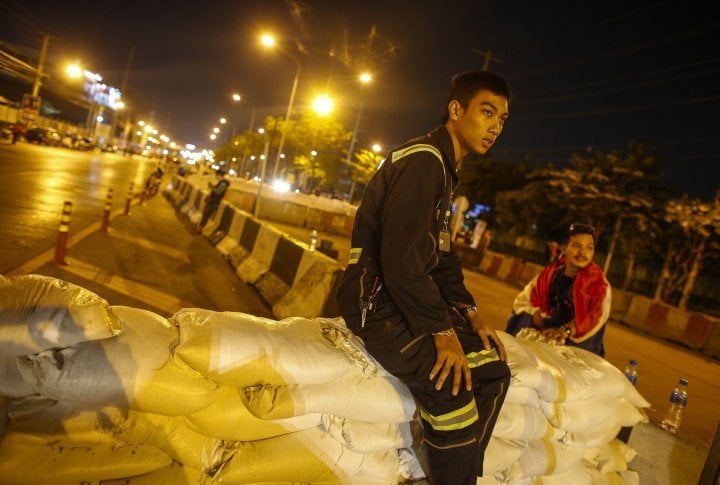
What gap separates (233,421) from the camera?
1958 millimetres

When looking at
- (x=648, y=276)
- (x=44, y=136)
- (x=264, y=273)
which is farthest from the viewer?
(x=44, y=136)

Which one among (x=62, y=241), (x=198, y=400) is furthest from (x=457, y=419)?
(x=62, y=241)

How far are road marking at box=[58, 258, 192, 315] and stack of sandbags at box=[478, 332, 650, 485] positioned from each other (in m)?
4.10

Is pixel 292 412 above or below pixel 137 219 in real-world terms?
above

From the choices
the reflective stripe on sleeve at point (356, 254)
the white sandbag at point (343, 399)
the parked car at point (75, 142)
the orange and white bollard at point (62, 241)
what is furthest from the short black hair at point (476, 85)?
the parked car at point (75, 142)

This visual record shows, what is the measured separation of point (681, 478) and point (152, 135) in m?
152

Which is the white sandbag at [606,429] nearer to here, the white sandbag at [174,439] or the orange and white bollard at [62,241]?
the white sandbag at [174,439]

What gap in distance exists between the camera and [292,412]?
6.32 ft

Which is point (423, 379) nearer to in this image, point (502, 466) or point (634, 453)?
point (502, 466)

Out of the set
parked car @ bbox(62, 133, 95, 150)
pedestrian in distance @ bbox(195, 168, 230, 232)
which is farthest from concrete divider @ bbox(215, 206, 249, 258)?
parked car @ bbox(62, 133, 95, 150)

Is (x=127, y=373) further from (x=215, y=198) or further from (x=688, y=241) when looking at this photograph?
(x=688, y=241)

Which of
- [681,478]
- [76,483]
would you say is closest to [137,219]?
[76,483]

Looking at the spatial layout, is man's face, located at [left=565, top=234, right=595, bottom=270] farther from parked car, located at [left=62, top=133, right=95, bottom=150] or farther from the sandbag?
parked car, located at [left=62, top=133, right=95, bottom=150]

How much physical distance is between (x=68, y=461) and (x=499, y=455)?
2059mm
